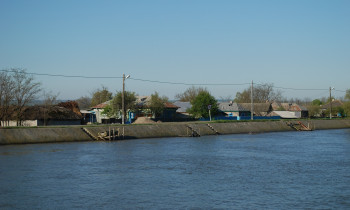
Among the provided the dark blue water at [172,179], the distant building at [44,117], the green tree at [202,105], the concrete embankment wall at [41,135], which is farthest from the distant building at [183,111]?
the dark blue water at [172,179]

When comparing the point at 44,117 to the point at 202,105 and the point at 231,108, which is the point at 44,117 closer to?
the point at 202,105

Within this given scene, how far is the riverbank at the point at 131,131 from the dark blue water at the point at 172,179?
698 cm

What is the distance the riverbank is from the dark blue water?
22.9 feet

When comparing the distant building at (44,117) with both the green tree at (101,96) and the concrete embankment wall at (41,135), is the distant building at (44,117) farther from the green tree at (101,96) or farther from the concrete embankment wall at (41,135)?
the green tree at (101,96)

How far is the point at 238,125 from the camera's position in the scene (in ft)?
271

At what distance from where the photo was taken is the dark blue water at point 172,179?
924 inches

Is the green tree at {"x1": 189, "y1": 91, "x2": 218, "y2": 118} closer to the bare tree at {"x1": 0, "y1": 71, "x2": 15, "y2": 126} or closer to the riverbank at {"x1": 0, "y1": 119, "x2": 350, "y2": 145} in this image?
the riverbank at {"x1": 0, "y1": 119, "x2": 350, "y2": 145}

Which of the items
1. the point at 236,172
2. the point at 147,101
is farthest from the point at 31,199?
the point at 147,101

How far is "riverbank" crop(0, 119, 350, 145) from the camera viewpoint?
179ft

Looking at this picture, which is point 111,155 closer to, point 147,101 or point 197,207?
point 197,207

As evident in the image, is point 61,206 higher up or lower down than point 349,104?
lower down

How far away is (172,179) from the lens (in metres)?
30.0

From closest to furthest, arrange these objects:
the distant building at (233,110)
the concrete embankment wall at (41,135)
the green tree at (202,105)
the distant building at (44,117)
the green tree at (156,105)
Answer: the concrete embankment wall at (41,135) < the distant building at (44,117) < the green tree at (156,105) < the green tree at (202,105) < the distant building at (233,110)

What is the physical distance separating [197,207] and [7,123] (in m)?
52.4
